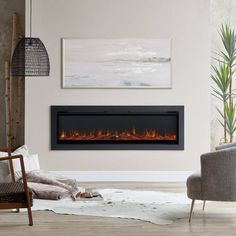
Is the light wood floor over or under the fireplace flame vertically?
under

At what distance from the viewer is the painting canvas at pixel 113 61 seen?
8.69 m

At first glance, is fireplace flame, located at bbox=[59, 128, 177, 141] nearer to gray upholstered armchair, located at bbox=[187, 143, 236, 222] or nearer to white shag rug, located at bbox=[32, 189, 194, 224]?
white shag rug, located at bbox=[32, 189, 194, 224]

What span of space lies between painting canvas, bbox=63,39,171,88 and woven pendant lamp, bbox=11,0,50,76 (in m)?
0.82

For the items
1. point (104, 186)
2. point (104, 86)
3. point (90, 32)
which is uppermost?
point (90, 32)

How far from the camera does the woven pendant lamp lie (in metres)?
7.81

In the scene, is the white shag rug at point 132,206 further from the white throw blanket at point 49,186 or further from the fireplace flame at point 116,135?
the fireplace flame at point 116,135

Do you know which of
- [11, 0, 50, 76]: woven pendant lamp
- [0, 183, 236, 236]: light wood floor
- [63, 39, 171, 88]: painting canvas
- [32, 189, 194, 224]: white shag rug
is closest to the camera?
[0, 183, 236, 236]: light wood floor

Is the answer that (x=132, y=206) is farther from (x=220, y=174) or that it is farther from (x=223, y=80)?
(x=223, y=80)

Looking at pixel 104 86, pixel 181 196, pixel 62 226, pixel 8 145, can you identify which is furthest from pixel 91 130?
pixel 62 226

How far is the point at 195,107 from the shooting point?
28.7 feet

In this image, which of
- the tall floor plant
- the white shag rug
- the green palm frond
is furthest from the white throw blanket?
the green palm frond

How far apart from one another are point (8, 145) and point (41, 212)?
3.19 meters

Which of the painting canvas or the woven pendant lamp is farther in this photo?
the painting canvas

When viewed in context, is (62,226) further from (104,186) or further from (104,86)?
(104,86)
